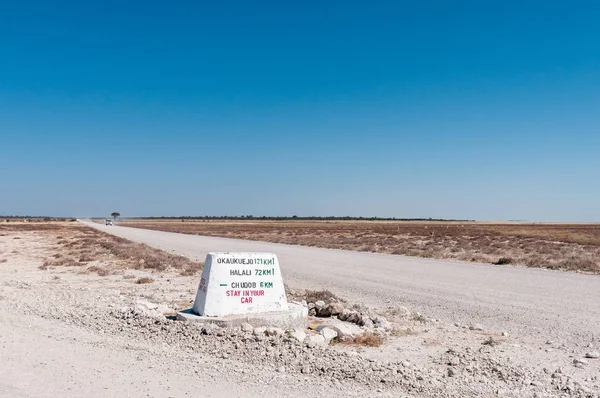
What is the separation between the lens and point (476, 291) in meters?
14.2

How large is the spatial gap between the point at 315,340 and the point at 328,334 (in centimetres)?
43

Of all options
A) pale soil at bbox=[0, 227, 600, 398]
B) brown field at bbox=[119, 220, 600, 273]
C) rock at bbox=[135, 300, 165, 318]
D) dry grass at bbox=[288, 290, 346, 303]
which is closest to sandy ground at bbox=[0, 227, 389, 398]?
pale soil at bbox=[0, 227, 600, 398]

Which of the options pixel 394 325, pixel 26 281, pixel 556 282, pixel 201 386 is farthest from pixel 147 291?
pixel 556 282

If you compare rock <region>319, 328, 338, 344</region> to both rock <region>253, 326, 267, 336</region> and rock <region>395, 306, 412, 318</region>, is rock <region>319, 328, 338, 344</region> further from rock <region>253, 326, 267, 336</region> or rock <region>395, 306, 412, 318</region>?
rock <region>395, 306, 412, 318</region>

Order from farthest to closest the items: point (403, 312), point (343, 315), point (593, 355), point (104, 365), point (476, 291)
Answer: point (476, 291)
point (403, 312)
point (343, 315)
point (593, 355)
point (104, 365)

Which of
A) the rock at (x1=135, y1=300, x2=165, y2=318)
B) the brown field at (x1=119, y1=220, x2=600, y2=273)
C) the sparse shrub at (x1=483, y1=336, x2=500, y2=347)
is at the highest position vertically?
the brown field at (x1=119, y1=220, x2=600, y2=273)

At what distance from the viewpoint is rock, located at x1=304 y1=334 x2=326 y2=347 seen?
289 inches

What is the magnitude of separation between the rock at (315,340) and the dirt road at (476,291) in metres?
→ 3.59

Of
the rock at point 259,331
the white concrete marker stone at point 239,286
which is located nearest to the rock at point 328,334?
the rock at point 259,331

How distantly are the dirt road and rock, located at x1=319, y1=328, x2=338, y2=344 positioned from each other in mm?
3237

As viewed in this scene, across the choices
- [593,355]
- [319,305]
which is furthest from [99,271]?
[593,355]

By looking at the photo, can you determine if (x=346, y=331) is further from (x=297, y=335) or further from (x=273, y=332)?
(x=273, y=332)

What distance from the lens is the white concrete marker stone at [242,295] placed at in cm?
856

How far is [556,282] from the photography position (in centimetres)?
1600
